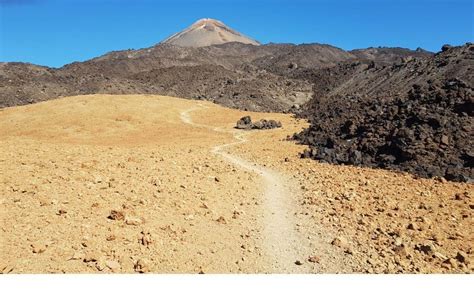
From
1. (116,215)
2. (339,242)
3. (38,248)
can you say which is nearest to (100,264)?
(38,248)

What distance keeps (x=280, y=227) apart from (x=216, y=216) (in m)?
1.44

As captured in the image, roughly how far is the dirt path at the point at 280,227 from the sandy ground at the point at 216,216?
0.03 metres

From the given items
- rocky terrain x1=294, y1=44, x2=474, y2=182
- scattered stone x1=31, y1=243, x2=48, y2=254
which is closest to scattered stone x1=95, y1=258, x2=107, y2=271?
scattered stone x1=31, y1=243, x2=48, y2=254

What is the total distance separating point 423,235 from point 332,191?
3755 mm

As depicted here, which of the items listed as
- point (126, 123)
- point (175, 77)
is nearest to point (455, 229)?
point (126, 123)

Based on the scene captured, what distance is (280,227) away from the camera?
9.98 metres

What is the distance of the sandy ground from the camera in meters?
7.75

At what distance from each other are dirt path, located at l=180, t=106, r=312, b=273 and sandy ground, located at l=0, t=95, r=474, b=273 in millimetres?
26

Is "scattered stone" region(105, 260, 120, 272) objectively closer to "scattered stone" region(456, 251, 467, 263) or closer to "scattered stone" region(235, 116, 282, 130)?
"scattered stone" region(456, 251, 467, 263)

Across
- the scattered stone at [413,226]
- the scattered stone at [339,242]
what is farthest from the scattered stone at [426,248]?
the scattered stone at [339,242]

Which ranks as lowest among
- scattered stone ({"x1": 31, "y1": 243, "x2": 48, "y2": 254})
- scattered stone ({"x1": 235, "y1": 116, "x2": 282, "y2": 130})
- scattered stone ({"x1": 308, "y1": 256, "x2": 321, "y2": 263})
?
scattered stone ({"x1": 308, "y1": 256, "x2": 321, "y2": 263})

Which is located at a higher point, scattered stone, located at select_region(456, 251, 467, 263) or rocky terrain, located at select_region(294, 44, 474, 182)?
rocky terrain, located at select_region(294, 44, 474, 182)

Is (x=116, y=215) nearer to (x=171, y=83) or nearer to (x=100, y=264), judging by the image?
(x=100, y=264)

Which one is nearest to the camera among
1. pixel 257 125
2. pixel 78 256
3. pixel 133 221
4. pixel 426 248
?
pixel 78 256
